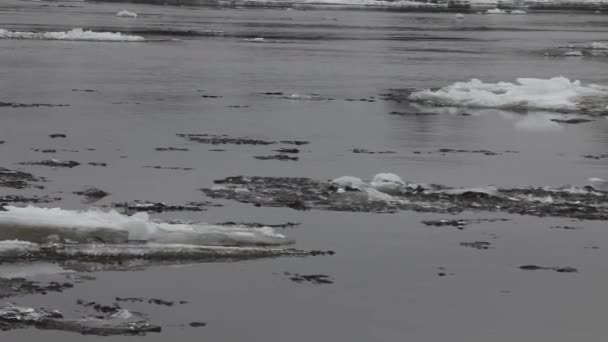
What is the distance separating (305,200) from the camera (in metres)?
12.1

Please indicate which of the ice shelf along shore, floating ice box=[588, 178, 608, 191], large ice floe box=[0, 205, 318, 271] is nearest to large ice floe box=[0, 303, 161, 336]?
large ice floe box=[0, 205, 318, 271]

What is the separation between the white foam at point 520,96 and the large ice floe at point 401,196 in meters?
8.55

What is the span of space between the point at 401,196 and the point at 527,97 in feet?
33.2

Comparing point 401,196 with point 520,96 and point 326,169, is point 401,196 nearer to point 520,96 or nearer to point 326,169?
point 326,169

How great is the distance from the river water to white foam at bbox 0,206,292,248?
516 millimetres

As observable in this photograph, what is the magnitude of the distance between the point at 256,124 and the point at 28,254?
30.5 feet

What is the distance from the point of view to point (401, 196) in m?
12.4

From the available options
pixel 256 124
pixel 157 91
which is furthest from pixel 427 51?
pixel 256 124

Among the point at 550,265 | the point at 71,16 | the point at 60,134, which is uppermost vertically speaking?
the point at 71,16

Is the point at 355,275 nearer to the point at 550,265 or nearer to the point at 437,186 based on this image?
the point at 550,265

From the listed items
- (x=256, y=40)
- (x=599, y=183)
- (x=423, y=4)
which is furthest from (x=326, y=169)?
(x=423, y=4)

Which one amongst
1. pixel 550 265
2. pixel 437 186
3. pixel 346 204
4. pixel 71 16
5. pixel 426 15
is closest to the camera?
pixel 550 265

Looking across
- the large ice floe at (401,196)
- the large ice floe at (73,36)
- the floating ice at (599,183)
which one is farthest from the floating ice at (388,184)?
the large ice floe at (73,36)

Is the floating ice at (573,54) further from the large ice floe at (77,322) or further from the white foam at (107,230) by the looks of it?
the large ice floe at (77,322)
